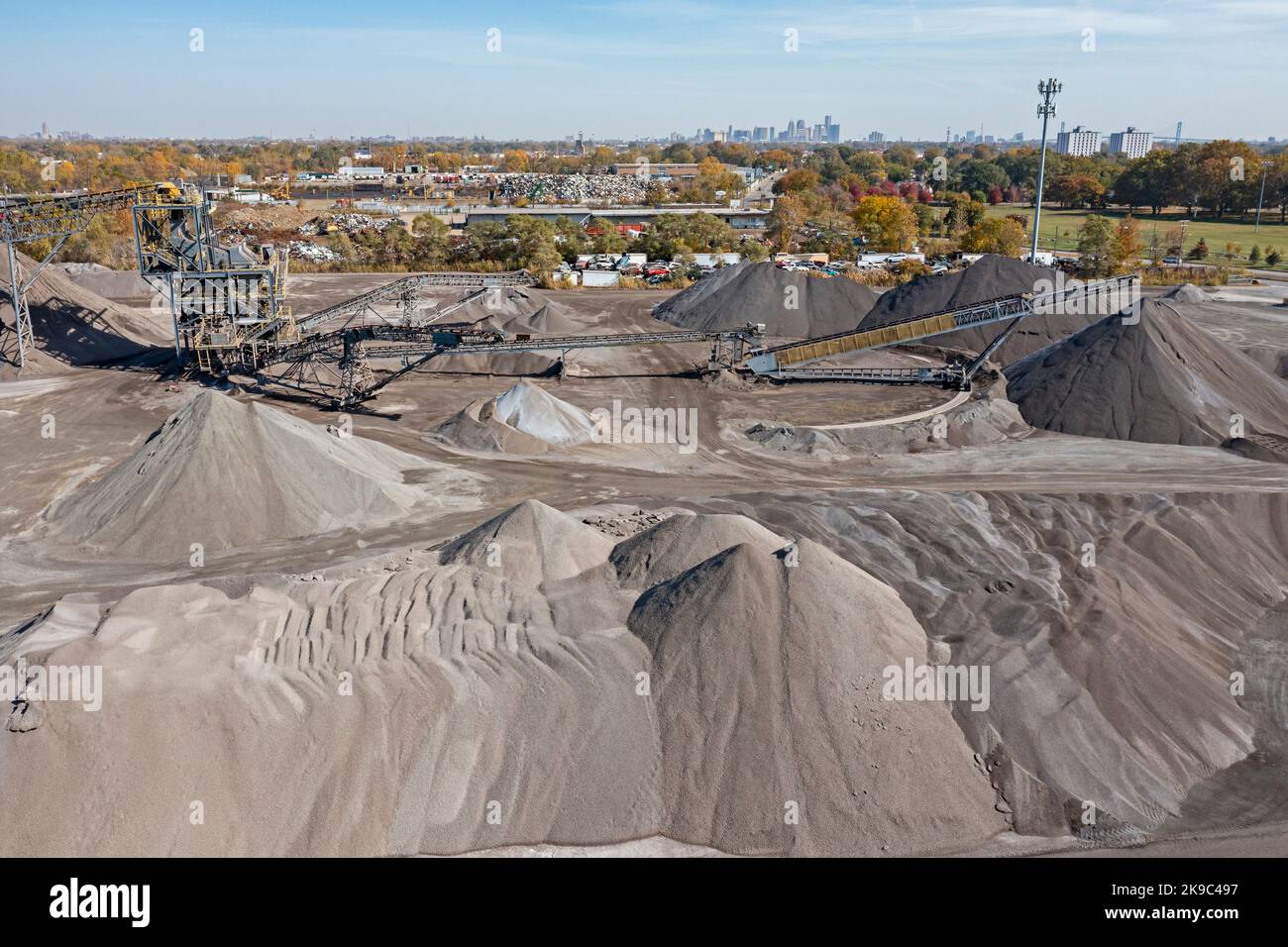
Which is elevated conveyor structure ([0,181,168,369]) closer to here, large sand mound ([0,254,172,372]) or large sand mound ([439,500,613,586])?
large sand mound ([0,254,172,372])

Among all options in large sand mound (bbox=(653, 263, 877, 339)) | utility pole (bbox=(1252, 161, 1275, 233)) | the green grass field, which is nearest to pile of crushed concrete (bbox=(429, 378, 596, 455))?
large sand mound (bbox=(653, 263, 877, 339))

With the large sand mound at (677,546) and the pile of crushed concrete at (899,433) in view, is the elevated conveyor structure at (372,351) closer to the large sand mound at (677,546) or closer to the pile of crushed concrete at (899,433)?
the pile of crushed concrete at (899,433)

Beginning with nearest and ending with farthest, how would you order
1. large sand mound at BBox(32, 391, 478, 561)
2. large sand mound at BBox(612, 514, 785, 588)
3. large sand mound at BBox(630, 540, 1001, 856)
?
large sand mound at BBox(630, 540, 1001, 856)
large sand mound at BBox(612, 514, 785, 588)
large sand mound at BBox(32, 391, 478, 561)

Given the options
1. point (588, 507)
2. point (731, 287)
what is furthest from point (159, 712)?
point (731, 287)

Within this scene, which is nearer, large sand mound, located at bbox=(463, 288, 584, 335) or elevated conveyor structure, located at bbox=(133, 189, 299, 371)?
elevated conveyor structure, located at bbox=(133, 189, 299, 371)
